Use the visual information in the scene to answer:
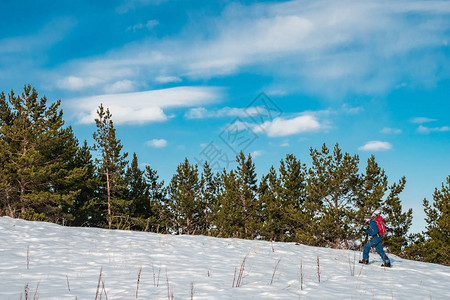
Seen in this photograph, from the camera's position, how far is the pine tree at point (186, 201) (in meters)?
36.5

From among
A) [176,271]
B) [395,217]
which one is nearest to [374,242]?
[176,271]

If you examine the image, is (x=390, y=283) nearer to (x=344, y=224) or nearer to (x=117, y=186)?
(x=344, y=224)

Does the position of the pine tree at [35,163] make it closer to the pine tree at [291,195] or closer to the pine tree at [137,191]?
the pine tree at [137,191]

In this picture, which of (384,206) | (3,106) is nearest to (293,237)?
(384,206)

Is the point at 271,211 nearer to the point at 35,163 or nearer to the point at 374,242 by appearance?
the point at 35,163

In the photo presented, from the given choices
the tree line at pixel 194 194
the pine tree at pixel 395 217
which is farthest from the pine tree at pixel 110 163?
the pine tree at pixel 395 217

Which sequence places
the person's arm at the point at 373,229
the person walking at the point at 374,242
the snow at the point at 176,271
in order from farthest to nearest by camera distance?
the person's arm at the point at 373,229 → the person walking at the point at 374,242 → the snow at the point at 176,271

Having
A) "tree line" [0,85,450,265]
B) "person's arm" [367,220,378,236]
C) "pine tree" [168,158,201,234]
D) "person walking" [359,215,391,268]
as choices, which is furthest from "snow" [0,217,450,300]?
"pine tree" [168,158,201,234]

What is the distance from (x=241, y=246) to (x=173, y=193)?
29.0 metres

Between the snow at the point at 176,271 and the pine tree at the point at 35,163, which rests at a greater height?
the pine tree at the point at 35,163

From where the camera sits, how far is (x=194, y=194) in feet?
123

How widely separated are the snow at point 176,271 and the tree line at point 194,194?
1427cm

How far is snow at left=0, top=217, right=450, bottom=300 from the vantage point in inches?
196

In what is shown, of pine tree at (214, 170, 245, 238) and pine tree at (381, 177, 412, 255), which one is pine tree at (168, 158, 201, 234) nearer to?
pine tree at (214, 170, 245, 238)
